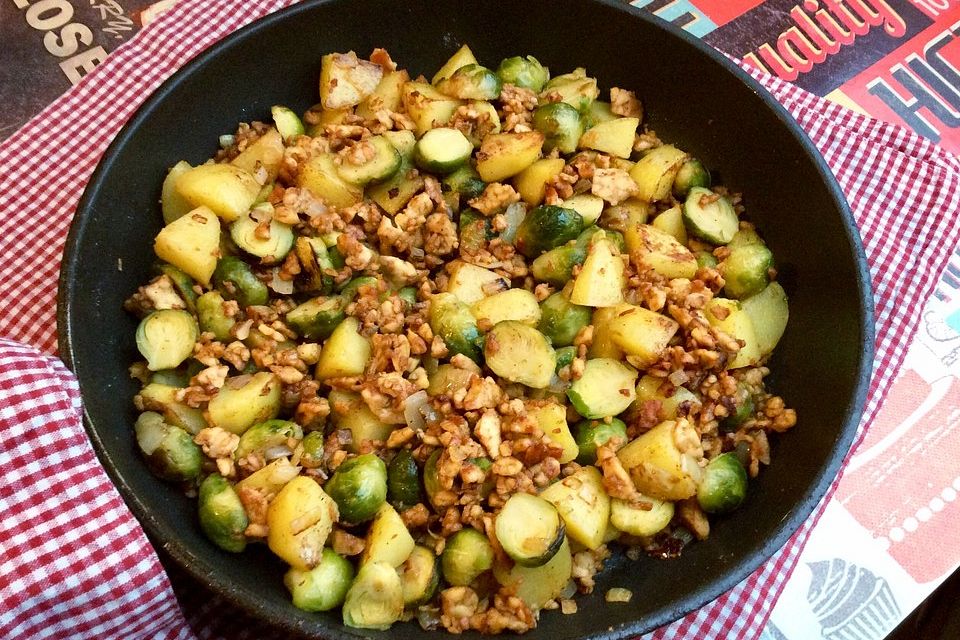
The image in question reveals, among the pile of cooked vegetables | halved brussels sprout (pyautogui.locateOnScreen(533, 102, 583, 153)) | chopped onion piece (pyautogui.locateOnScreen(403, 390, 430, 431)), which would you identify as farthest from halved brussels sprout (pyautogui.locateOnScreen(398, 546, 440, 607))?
halved brussels sprout (pyautogui.locateOnScreen(533, 102, 583, 153))

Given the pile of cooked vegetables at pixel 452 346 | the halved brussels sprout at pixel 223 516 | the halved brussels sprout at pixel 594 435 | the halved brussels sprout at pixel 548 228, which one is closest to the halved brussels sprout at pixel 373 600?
the pile of cooked vegetables at pixel 452 346

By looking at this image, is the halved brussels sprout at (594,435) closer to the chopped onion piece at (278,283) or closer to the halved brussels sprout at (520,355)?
the halved brussels sprout at (520,355)

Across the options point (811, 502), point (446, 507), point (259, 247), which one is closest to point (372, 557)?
point (446, 507)

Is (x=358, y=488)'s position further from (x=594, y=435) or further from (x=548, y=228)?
(x=548, y=228)

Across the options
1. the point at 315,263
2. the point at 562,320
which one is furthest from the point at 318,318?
A: the point at 562,320

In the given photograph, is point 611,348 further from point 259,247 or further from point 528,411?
point 259,247

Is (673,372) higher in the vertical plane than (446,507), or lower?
higher
